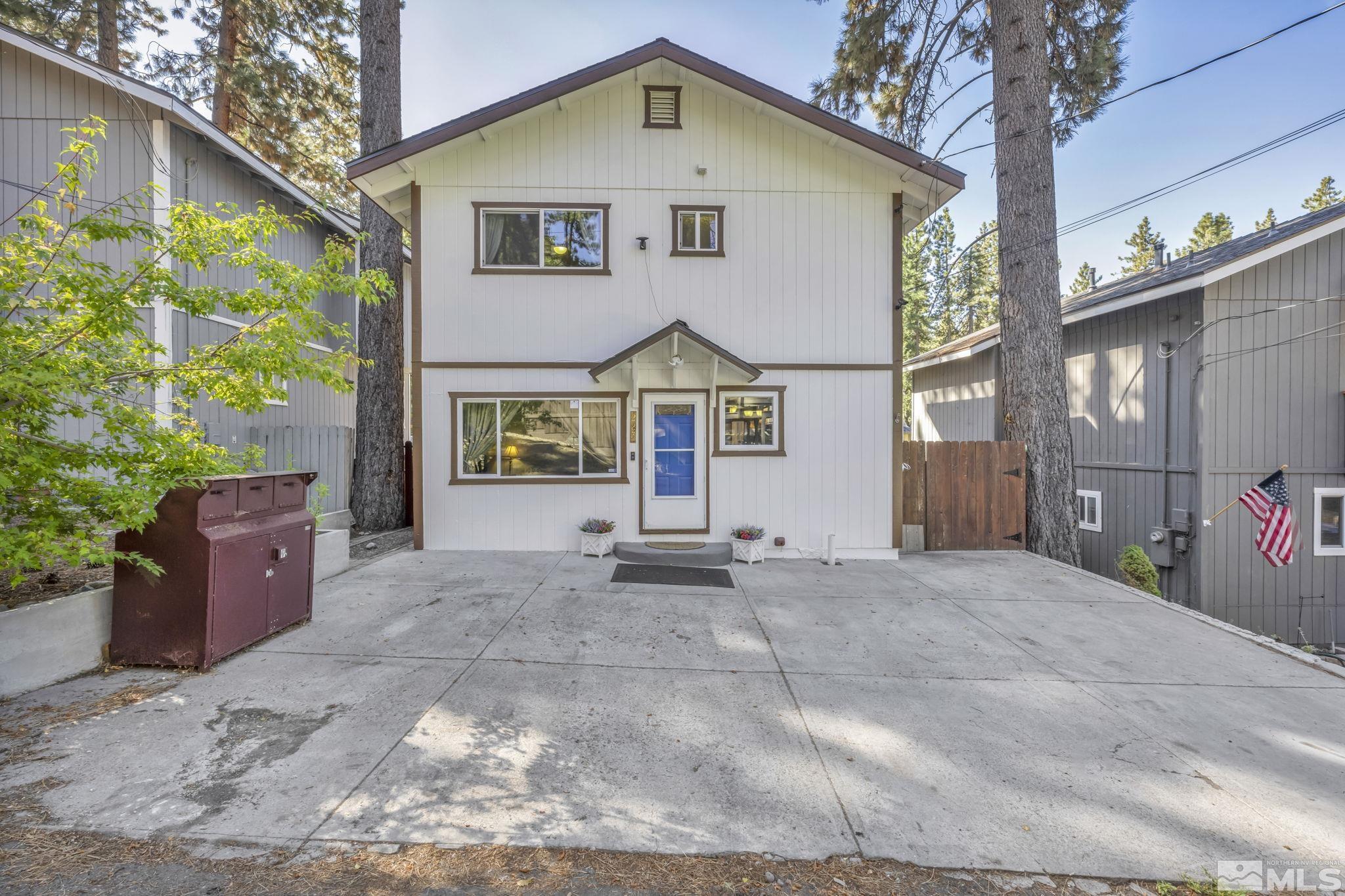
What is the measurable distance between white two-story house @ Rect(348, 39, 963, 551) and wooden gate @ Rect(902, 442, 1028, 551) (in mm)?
606

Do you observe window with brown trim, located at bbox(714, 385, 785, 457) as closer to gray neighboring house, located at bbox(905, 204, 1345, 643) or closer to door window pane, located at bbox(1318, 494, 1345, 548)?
gray neighboring house, located at bbox(905, 204, 1345, 643)

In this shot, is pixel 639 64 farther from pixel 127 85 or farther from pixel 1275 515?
pixel 1275 515

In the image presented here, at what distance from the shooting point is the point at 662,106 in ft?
25.4

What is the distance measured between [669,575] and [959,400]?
1088cm

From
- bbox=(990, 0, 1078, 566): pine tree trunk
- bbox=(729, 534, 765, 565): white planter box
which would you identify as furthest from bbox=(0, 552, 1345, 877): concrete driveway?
bbox=(990, 0, 1078, 566): pine tree trunk

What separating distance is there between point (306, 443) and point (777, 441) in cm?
718

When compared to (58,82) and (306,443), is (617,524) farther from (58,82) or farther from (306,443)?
(58,82)

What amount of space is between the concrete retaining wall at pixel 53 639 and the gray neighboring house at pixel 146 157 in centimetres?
358

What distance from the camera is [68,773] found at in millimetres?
2650

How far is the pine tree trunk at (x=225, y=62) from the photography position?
11.3 metres

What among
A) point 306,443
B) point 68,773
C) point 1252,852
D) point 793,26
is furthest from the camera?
point 793,26

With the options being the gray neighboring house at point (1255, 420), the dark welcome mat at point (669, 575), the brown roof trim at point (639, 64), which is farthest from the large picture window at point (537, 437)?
the gray neighboring house at point (1255, 420)

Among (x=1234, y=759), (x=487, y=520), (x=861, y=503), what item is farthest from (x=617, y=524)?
(x=1234, y=759)

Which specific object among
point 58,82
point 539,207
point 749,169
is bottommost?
point 539,207
